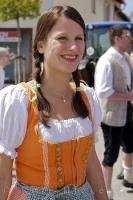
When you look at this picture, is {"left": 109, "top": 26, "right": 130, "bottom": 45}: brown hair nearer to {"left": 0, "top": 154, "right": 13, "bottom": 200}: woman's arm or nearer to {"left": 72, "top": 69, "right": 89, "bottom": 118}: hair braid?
{"left": 72, "top": 69, "right": 89, "bottom": 118}: hair braid

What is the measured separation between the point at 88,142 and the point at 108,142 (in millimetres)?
3062

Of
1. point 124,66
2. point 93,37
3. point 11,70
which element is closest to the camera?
point 124,66

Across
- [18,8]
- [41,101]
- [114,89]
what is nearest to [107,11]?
[18,8]

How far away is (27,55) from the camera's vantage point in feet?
78.1

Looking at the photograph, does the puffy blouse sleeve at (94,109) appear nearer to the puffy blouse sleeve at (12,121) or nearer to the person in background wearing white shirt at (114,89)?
the puffy blouse sleeve at (12,121)

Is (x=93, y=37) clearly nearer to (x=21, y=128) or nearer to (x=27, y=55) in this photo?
(x=27, y=55)

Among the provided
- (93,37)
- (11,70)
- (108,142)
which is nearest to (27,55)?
(11,70)

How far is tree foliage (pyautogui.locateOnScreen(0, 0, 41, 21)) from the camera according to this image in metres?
19.4

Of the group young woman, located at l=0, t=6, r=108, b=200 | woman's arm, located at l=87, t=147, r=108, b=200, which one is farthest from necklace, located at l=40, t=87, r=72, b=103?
woman's arm, located at l=87, t=147, r=108, b=200

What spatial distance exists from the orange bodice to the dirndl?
21 mm

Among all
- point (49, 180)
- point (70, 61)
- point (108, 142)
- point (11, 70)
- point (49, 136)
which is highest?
point (70, 61)

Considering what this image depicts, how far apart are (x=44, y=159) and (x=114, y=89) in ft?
10.0

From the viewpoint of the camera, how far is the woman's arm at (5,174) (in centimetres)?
247

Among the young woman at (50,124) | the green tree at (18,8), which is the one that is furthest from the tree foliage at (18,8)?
the young woman at (50,124)
